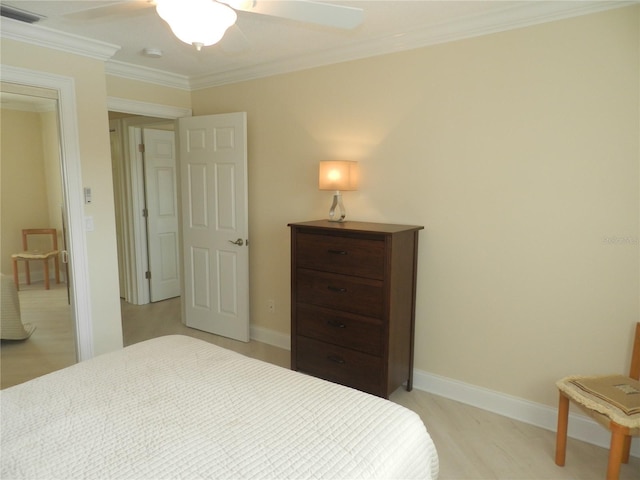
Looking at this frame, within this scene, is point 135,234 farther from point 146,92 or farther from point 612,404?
point 612,404

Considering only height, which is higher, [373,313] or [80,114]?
[80,114]

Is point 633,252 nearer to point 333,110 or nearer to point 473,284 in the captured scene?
point 473,284

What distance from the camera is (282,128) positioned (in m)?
3.40

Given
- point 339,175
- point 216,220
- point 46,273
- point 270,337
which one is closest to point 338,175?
point 339,175

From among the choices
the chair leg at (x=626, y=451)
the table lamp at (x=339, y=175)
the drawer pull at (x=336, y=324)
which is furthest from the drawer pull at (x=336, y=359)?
the chair leg at (x=626, y=451)

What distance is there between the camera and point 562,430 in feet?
6.83

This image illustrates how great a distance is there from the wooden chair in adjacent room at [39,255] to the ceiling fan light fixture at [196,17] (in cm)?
209

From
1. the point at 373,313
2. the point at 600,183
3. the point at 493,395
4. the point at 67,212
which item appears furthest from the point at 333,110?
the point at 493,395

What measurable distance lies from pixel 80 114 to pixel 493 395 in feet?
11.1

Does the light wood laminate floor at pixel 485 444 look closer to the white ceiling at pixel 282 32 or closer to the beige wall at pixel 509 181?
the beige wall at pixel 509 181

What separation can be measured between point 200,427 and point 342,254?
1.49 meters

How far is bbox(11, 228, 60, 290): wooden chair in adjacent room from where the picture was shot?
275cm

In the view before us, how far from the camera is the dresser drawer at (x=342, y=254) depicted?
98.7 inches

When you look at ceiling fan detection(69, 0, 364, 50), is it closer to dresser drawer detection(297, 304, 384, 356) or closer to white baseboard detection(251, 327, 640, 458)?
dresser drawer detection(297, 304, 384, 356)
